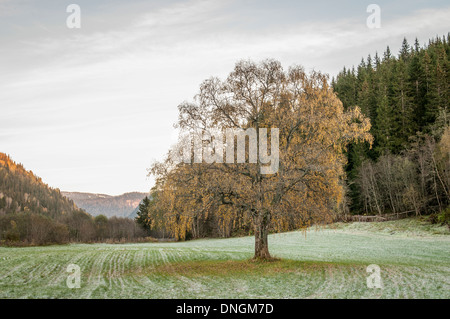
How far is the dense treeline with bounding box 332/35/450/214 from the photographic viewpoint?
50.9 meters

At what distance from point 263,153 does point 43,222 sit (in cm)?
4694

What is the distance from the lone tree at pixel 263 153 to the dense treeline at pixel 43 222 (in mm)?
37743

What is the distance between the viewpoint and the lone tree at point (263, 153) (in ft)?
55.9

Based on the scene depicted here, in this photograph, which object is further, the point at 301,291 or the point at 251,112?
the point at 251,112

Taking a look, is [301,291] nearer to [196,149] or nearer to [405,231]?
[196,149]

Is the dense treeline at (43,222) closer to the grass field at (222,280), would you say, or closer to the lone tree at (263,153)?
the grass field at (222,280)

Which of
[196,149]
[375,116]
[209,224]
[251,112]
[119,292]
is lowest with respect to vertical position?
[209,224]

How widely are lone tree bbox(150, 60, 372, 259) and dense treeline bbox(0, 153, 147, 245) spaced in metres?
37.7

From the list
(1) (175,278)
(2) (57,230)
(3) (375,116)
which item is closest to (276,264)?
(1) (175,278)

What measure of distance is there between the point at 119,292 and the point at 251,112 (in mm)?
11567

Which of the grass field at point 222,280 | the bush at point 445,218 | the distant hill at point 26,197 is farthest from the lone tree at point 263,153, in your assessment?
the distant hill at point 26,197

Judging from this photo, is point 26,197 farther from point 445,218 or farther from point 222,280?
point 222,280

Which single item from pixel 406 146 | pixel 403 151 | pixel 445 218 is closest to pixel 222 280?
pixel 445 218
